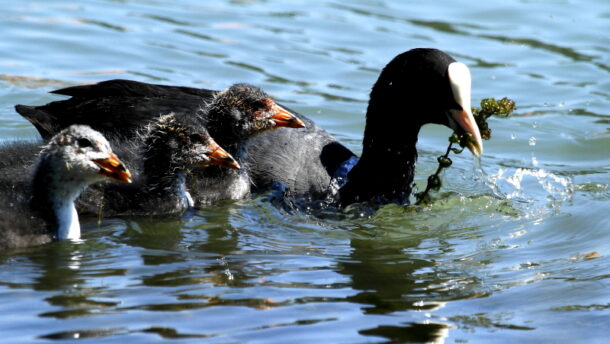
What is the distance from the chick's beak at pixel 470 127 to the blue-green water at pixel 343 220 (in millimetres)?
583

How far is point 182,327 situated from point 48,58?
741 cm

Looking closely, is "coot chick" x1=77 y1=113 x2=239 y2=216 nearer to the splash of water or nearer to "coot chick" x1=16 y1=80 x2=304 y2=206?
"coot chick" x1=16 y1=80 x2=304 y2=206

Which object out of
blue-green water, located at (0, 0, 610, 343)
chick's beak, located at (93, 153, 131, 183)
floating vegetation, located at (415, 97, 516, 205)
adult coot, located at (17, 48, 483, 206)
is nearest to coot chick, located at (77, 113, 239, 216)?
blue-green water, located at (0, 0, 610, 343)

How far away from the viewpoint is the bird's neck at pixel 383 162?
316 inches

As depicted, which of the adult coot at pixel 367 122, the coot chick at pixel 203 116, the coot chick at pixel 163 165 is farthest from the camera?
the coot chick at pixel 203 116

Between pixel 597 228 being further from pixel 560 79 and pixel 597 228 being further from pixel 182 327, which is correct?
pixel 560 79

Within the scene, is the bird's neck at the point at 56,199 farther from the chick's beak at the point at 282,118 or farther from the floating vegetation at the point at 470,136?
the floating vegetation at the point at 470,136

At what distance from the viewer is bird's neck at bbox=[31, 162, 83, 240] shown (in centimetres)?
662

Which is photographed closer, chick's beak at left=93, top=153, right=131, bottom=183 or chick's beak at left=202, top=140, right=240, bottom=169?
chick's beak at left=93, top=153, right=131, bottom=183

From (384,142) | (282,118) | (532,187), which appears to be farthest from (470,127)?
(532,187)

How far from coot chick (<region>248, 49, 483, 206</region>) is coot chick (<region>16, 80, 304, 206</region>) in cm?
35

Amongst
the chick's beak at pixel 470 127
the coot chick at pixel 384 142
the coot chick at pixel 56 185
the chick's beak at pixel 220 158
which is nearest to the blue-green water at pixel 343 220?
the coot chick at pixel 56 185

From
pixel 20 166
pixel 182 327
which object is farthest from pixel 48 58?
pixel 182 327

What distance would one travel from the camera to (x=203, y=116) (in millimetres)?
8219
